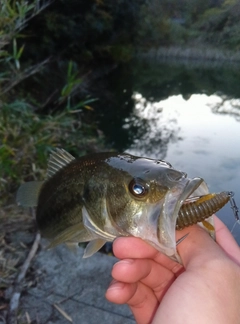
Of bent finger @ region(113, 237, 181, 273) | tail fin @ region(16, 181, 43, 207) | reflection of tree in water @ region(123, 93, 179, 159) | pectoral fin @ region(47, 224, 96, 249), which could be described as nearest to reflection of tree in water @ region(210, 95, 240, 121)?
reflection of tree in water @ region(123, 93, 179, 159)

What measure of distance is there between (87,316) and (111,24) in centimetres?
1603

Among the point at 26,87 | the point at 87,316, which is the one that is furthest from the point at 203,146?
the point at 87,316

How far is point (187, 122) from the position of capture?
11.6 m

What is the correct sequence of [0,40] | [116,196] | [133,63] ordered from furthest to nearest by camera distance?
[133,63], [0,40], [116,196]

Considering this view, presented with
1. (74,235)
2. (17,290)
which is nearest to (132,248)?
(74,235)

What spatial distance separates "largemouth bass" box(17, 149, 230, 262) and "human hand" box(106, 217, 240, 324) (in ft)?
0.24

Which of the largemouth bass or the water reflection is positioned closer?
the largemouth bass

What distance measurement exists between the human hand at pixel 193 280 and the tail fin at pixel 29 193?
0.80 m

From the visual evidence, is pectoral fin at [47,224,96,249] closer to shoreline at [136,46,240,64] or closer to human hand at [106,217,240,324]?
human hand at [106,217,240,324]

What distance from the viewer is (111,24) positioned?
57.3 feet

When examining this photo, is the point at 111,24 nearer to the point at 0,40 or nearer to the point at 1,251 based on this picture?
the point at 0,40

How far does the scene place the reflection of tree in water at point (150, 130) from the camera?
914 centimetres

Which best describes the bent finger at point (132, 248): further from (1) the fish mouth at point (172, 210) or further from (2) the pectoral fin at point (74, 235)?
(2) the pectoral fin at point (74, 235)

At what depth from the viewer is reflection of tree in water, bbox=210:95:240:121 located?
38.8ft
